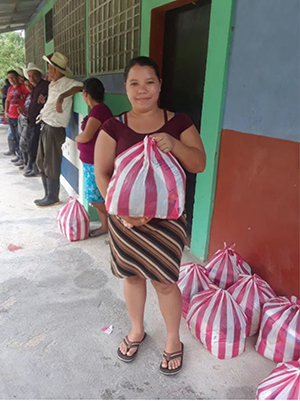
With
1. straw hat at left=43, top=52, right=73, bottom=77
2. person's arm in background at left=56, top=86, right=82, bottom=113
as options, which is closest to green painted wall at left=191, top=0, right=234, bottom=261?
person's arm in background at left=56, top=86, right=82, bottom=113

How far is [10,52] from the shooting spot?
2048cm

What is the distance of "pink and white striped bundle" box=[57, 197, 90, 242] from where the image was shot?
3430 mm

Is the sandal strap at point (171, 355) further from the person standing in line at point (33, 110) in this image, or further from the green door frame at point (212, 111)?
the person standing in line at point (33, 110)

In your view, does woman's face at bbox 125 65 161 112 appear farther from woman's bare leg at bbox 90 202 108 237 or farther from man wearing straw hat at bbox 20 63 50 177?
man wearing straw hat at bbox 20 63 50 177

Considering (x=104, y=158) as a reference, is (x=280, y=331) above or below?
below

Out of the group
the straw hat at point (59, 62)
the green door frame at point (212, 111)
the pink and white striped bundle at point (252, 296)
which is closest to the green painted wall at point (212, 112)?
the green door frame at point (212, 111)

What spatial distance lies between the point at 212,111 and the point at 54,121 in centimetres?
242

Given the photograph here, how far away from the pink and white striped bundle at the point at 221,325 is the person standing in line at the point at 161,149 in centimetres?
18

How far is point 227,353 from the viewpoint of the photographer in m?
1.97

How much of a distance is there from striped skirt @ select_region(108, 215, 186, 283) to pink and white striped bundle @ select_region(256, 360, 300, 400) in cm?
62

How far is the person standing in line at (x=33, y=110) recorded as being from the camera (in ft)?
17.1

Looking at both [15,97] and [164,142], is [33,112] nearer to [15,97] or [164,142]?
[15,97]

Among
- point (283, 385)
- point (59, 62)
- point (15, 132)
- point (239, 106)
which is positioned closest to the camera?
point (283, 385)

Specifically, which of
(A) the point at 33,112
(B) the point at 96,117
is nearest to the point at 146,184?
(B) the point at 96,117
